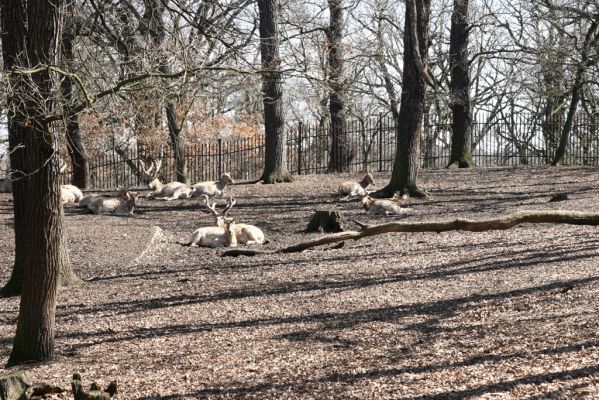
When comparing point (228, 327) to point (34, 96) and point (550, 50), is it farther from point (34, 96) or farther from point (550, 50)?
point (550, 50)

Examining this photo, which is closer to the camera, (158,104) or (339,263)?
(158,104)

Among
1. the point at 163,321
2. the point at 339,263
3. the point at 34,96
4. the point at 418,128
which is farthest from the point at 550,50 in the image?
the point at 34,96

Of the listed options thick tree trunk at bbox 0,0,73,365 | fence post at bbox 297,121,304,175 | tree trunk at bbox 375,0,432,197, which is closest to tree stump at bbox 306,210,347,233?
tree trunk at bbox 375,0,432,197

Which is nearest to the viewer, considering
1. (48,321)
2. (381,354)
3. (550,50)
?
(381,354)

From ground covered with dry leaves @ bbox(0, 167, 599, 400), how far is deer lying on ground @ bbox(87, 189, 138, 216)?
2910mm

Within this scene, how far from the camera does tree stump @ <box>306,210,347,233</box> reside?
17516 mm

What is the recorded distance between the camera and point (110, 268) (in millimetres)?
14953

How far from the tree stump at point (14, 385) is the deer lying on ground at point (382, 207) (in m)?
13.0

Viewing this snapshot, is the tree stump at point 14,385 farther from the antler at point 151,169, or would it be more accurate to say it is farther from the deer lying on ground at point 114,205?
the antler at point 151,169

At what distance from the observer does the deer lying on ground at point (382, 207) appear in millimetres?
19438

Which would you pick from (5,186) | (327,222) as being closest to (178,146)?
(5,186)

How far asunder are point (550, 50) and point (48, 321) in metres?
15.0

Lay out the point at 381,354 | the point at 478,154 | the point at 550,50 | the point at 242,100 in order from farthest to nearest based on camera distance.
Result: the point at 242,100, the point at 478,154, the point at 550,50, the point at 381,354

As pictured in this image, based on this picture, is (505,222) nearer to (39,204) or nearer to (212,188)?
(39,204)
